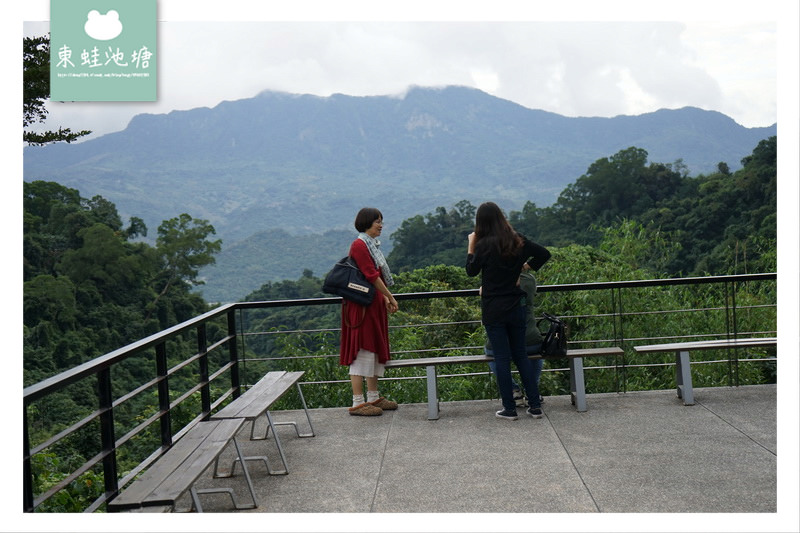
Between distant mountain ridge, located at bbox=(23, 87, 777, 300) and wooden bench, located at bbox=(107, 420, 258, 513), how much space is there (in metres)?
49.8

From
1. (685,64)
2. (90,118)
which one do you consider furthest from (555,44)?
(90,118)

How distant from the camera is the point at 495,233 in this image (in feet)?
15.6

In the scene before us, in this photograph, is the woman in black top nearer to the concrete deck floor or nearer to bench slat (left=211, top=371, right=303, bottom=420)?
the concrete deck floor

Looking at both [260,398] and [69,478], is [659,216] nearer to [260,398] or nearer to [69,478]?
[260,398]

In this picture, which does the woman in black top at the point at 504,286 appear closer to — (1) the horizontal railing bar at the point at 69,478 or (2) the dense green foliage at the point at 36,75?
(1) the horizontal railing bar at the point at 69,478

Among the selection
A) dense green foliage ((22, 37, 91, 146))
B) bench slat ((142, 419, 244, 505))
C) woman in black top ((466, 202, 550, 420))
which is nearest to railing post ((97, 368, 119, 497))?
bench slat ((142, 419, 244, 505))

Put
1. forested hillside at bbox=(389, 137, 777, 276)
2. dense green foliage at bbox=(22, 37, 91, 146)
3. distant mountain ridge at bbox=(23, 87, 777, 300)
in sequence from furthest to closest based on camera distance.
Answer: distant mountain ridge at bbox=(23, 87, 777, 300) → forested hillside at bbox=(389, 137, 777, 276) → dense green foliage at bbox=(22, 37, 91, 146)

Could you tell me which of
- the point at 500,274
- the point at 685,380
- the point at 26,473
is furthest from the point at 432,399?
the point at 26,473

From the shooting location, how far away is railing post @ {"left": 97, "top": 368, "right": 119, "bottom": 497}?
3324mm

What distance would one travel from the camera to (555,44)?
85.3 metres

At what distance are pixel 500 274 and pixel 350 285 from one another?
99cm

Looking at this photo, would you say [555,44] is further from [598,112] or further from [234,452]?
[234,452]

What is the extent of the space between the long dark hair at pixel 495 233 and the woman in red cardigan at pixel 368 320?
73 centimetres

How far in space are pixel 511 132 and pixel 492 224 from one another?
3580 inches
